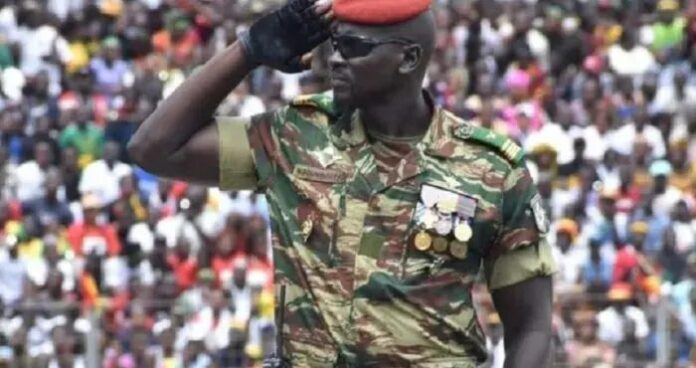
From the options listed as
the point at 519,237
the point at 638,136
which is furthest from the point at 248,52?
the point at 638,136

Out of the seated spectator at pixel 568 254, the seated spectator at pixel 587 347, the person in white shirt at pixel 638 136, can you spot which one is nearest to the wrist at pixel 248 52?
the seated spectator at pixel 587 347

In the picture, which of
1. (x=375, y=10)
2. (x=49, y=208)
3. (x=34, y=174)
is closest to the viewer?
(x=375, y=10)

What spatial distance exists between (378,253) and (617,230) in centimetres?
965

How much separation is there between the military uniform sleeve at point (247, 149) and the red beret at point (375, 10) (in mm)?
314

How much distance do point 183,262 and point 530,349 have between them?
8843 millimetres

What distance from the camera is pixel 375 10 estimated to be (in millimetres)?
4848

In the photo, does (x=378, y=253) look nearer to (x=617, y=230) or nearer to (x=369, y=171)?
(x=369, y=171)

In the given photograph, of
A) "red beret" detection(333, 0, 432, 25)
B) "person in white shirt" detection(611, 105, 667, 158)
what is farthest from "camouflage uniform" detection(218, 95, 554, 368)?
"person in white shirt" detection(611, 105, 667, 158)

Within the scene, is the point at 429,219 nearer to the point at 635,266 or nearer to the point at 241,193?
the point at 635,266

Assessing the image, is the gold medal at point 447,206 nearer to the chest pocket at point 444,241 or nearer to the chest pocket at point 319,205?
the chest pocket at point 444,241

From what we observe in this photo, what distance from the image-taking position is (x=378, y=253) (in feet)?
16.1

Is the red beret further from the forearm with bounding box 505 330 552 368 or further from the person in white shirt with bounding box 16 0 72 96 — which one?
the person in white shirt with bounding box 16 0 72 96

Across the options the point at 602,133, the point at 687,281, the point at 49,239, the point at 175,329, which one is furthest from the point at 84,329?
the point at 602,133

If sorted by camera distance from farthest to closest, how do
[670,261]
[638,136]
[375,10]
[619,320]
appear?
[638,136] → [670,261] → [619,320] → [375,10]
